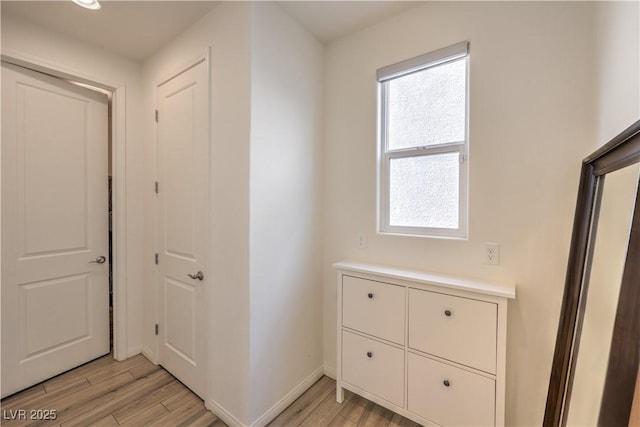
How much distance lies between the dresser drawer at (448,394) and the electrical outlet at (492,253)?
61 cm

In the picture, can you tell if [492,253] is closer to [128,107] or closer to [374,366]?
[374,366]

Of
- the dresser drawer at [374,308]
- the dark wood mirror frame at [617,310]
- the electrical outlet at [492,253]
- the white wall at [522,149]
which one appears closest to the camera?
the dark wood mirror frame at [617,310]

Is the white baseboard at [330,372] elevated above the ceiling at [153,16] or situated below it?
below

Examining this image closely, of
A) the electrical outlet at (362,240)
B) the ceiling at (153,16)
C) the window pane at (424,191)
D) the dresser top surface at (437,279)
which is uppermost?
the ceiling at (153,16)

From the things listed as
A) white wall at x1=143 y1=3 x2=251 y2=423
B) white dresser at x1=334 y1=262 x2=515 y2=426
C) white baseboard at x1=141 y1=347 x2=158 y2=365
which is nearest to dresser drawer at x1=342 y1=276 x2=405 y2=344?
white dresser at x1=334 y1=262 x2=515 y2=426

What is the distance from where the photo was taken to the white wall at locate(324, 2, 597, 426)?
4.56ft

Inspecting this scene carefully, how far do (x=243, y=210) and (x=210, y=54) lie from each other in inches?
43.3

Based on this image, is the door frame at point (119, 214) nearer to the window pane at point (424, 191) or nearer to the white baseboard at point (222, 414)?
the white baseboard at point (222, 414)

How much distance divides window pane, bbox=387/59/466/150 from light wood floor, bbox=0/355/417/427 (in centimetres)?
186

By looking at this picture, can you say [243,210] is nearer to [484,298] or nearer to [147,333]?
[484,298]

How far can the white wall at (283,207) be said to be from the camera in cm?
170

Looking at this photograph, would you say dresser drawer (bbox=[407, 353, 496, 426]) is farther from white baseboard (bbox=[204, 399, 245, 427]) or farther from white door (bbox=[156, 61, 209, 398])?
white door (bbox=[156, 61, 209, 398])

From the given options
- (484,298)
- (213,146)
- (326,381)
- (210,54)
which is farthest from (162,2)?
(326,381)

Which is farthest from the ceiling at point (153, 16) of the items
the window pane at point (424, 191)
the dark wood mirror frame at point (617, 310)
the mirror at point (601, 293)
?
the mirror at point (601, 293)
